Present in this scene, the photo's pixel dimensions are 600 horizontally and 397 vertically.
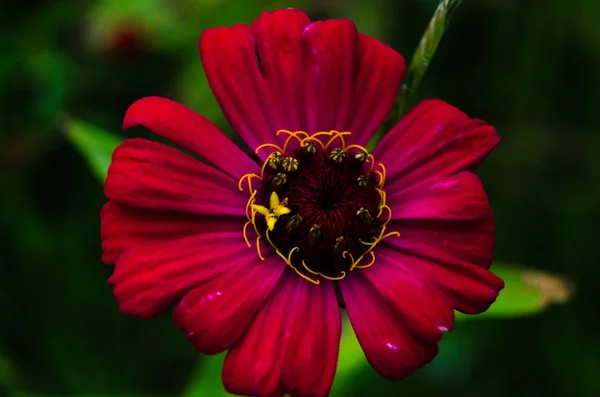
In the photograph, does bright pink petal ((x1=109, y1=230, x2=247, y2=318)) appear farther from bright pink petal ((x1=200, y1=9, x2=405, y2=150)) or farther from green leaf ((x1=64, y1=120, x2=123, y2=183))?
green leaf ((x1=64, y1=120, x2=123, y2=183))

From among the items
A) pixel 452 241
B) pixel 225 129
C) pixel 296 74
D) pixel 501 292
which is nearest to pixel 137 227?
pixel 296 74

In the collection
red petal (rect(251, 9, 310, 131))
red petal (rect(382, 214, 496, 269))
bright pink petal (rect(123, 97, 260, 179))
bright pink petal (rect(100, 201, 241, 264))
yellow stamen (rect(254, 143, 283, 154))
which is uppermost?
red petal (rect(251, 9, 310, 131))

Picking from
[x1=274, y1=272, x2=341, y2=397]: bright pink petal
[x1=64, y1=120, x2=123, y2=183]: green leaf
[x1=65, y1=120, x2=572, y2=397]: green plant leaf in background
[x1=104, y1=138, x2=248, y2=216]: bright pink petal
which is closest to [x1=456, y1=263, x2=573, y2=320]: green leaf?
[x1=65, y1=120, x2=572, y2=397]: green plant leaf in background

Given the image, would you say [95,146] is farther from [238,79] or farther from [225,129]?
[225,129]

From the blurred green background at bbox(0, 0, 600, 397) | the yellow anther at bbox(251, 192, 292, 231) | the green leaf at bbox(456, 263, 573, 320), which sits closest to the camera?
the yellow anther at bbox(251, 192, 292, 231)

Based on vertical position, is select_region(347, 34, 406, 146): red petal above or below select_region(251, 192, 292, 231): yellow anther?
above

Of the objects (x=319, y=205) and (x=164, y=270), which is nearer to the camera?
(x=164, y=270)

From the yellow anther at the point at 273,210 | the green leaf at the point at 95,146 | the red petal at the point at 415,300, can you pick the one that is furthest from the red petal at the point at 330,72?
the green leaf at the point at 95,146

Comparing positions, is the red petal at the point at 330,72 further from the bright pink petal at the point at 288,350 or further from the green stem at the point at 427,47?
the bright pink petal at the point at 288,350
